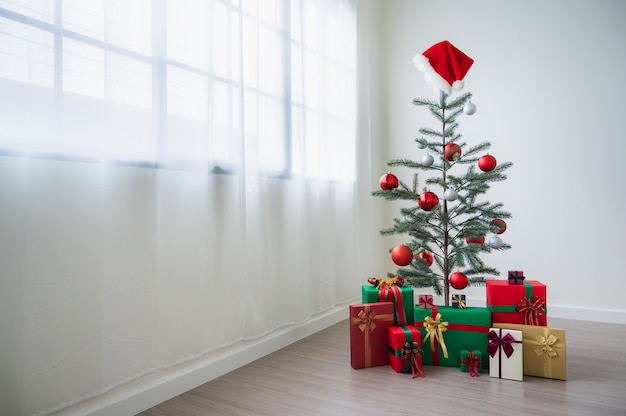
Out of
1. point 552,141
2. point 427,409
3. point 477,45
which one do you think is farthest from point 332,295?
point 477,45

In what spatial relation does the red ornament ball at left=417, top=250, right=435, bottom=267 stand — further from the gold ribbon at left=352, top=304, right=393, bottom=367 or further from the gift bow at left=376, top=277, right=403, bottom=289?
the gold ribbon at left=352, top=304, right=393, bottom=367

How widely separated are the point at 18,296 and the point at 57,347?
0.61 ft

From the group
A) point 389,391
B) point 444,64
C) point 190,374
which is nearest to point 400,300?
point 389,391

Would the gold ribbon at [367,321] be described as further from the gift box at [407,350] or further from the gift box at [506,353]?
the gift box at [506,353]

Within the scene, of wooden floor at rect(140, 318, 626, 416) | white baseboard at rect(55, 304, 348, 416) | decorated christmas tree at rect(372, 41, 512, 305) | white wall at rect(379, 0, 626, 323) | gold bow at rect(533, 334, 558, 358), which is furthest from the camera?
white wall at rect(379, 0, 626, 323)

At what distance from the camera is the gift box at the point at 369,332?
1892 mm

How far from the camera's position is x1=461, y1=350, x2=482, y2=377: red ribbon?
1.81m

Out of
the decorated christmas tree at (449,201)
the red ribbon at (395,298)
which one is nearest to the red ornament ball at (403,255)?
the decorated christmas tree at (449,201)

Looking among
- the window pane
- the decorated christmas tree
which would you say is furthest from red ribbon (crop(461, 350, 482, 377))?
the window pane

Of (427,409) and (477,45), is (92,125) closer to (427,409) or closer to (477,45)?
(427,409)

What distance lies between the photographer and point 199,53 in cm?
173

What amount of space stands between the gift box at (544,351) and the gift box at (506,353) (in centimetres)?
4

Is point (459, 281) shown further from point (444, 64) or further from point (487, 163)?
point (444, 64)

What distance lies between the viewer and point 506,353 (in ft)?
5.72
